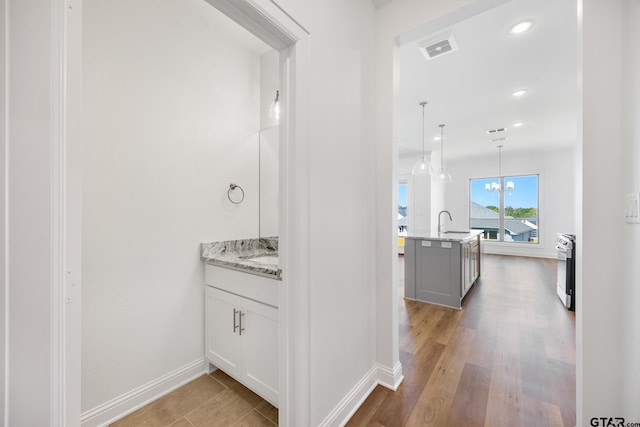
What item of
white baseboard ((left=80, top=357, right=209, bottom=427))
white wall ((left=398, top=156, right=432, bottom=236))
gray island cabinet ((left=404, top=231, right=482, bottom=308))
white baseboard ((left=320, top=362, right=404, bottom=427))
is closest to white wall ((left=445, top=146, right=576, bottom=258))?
white wall ((left=398, top=156, right=432, bottom=236))

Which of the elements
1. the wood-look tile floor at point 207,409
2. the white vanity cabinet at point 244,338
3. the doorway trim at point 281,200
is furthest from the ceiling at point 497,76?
the wood-look tile floor at point 207,409

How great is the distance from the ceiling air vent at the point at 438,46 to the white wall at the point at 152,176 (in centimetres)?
172

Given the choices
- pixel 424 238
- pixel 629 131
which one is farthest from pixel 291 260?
pixel 424 238

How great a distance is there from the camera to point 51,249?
0.63 metres

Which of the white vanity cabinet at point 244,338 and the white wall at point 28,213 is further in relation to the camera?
the white vanity cabinet at point 244,338

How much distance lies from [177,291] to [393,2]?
268cm

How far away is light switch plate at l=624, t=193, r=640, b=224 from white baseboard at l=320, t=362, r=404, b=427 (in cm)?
157

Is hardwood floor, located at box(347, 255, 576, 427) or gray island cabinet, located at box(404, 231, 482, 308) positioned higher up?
gray island cabinet, located at box(404, 231, 482, 308)

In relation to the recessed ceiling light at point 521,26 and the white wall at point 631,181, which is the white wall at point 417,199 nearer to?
the recessed ceiling light at point 521,26

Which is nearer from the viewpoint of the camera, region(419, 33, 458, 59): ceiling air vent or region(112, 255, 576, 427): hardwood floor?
region(112, 255, 576, 427): hardwood floor

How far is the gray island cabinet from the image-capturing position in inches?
131

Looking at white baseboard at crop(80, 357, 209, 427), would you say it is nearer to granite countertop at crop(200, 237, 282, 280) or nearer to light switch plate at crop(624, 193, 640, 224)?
granite countertop at crop(200, 237, 282, 280)

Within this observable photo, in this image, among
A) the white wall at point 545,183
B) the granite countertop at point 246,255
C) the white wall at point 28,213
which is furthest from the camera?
the white wall at point 545,183

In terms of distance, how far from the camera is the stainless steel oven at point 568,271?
323 centimetres
